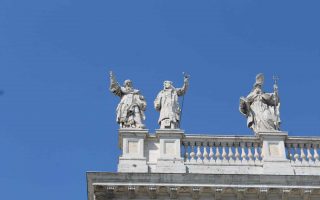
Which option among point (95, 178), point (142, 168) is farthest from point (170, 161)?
point (95, 178)

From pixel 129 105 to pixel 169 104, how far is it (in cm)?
120

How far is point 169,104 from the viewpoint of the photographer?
25812 millimetres

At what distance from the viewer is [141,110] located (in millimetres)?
25891

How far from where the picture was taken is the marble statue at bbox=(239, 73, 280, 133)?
25.7 metres

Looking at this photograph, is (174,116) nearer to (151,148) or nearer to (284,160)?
(151,148)

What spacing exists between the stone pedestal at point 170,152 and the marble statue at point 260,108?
7.94 feet

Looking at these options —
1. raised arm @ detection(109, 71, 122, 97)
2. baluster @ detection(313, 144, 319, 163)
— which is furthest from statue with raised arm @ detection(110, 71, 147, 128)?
baluster @ detection(313, 144, 319, 163)

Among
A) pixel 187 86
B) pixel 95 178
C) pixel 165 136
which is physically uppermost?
pixel 187 86

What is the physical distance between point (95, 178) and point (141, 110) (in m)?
3.37

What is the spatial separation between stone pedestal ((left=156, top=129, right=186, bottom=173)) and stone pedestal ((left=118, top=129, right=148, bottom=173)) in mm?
437

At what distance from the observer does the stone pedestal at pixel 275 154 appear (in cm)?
2441

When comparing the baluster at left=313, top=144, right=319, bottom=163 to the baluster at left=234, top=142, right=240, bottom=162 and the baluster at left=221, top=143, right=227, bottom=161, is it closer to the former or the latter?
the baluster at left=234, top=142, right=240, bottom=162

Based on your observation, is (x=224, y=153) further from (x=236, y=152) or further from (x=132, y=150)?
(x=132, y=150)

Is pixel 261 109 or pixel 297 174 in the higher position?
pixel 261 109
